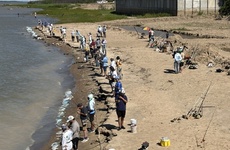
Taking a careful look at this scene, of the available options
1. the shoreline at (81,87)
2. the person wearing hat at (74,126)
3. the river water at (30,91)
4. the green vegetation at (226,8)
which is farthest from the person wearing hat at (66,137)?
the green vegetation at (226,8)

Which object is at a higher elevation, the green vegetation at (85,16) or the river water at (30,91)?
the green vegetation at (85,16)

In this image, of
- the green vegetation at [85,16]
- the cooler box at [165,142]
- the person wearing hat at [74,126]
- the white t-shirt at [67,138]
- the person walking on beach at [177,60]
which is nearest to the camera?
the white t-shirt at [67,138]

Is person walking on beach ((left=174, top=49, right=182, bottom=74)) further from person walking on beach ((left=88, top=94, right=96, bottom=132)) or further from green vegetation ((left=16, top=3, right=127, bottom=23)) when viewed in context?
green vegetation ((left=16, top=3, right=127, bottom=23))

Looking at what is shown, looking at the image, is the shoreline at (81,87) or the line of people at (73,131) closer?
the line of people at (73,131)

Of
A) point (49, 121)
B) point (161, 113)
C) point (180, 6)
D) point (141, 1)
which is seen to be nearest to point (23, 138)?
point (49, 121)

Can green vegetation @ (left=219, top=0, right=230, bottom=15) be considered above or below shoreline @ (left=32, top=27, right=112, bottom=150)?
above

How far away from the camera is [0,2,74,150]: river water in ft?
53.2

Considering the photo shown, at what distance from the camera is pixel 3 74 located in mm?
28844

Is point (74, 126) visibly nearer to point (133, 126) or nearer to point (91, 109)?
point (91, 109)

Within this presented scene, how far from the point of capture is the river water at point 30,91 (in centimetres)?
1622

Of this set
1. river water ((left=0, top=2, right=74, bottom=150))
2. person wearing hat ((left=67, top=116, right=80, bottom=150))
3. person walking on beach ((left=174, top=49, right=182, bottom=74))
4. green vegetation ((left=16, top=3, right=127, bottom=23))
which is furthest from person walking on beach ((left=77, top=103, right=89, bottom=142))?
green vegetation ((left=16, top=3, right=127, bottom=23))

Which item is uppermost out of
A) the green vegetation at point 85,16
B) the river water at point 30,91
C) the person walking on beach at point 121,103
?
the green vegetation at point 85,16

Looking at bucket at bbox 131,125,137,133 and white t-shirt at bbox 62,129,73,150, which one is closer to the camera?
white t-shirt at bbox 62,129,73,150

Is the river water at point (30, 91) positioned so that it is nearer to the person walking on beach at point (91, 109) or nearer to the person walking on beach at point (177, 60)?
the person walking on beach at point (91, 109)
